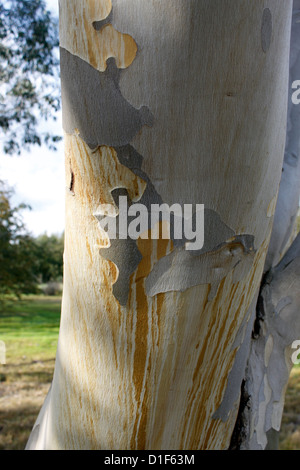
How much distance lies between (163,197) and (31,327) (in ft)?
14.0

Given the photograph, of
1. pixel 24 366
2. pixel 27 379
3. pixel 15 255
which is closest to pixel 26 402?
pixel 27 379

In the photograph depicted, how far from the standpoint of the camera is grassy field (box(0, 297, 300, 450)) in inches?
81.6

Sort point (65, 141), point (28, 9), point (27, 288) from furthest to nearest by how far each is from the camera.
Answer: point (27, 288) → point (28, 9) → point (65, 141)

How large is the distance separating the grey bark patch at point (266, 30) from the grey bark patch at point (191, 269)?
0.25 m

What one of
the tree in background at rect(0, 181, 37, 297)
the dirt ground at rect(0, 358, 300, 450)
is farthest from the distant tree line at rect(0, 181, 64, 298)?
the dirt ground at rect(0, 358, 300, 450)

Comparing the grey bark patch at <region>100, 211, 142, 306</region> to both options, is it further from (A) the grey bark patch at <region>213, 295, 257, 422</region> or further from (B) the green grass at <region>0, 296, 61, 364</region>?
(B) the green grass at <region>0, 296, 61, 364</region>

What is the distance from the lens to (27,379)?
2.76 m

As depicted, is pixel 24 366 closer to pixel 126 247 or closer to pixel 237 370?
pixel 237 370

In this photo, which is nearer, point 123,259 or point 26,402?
point 123,259

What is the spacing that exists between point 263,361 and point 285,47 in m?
0.59

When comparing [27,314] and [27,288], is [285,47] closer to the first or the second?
[27,288]

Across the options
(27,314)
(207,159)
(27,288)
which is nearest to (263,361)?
(207,159)

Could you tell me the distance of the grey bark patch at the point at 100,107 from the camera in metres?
0.49
